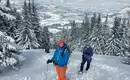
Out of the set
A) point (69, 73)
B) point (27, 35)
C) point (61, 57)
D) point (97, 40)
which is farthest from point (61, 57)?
point (97, 40)

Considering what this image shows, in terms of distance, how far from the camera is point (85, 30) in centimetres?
4894

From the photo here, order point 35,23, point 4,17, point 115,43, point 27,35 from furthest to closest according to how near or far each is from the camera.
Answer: point 115,43, point 35,23, point 27,35, point 4,17

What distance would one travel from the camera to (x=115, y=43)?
41.1m

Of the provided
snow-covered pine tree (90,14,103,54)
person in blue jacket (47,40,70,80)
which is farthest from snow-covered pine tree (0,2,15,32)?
snow-covered pine tree (90,14,103,54)

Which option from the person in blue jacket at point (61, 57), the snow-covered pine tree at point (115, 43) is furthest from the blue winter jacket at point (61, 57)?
the snow-covered pine tree at point (115, 43)

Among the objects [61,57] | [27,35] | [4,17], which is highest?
[4,17]

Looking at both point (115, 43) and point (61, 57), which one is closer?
point (61, 57)

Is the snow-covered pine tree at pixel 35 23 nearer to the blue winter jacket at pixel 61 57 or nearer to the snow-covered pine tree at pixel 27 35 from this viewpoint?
the snow-covered pine tree at pixel 27 35

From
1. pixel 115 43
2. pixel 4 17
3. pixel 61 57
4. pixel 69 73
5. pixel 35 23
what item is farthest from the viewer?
pixel 115 43

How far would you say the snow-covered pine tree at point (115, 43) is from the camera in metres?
40.7

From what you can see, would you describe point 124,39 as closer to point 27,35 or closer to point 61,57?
point 27,35

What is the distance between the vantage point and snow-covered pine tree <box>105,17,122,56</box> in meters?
40.7

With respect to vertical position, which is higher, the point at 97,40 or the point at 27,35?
the point at 27,35

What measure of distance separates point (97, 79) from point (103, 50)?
32.3 meters
